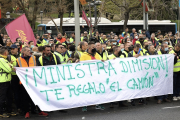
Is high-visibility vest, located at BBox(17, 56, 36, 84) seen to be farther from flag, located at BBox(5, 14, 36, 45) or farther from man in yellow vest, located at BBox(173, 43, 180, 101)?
flag, located at BBox(5, 14, 36, 45)

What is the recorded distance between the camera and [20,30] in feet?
39.5

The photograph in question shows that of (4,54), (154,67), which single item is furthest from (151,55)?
(4,54)

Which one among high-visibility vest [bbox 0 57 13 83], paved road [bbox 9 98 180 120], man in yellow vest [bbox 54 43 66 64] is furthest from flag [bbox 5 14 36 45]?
paved road [bbox 9 98 180 120]

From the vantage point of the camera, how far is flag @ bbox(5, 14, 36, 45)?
11.8 meters

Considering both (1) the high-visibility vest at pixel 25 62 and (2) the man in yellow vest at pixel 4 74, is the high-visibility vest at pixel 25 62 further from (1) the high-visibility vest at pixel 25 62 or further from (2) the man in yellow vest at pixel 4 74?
(2) the man in yellow vest at pixel 4 74

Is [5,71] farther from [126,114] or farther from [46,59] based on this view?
[126,114]

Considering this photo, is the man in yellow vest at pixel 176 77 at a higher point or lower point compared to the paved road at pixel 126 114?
higher

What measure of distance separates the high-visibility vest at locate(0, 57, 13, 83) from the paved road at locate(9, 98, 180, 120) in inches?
39.5

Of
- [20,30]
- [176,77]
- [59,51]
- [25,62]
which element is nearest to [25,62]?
[25,62]

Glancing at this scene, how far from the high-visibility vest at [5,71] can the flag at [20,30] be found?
4646mm

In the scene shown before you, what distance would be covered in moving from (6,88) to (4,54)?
0.82m

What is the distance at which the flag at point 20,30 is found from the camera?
1184 cm

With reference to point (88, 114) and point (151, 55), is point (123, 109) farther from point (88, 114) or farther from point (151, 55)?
point (151, 55)

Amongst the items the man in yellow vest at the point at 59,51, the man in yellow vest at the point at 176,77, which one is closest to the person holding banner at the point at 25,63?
the man in yellow vest at the point at 59,51
